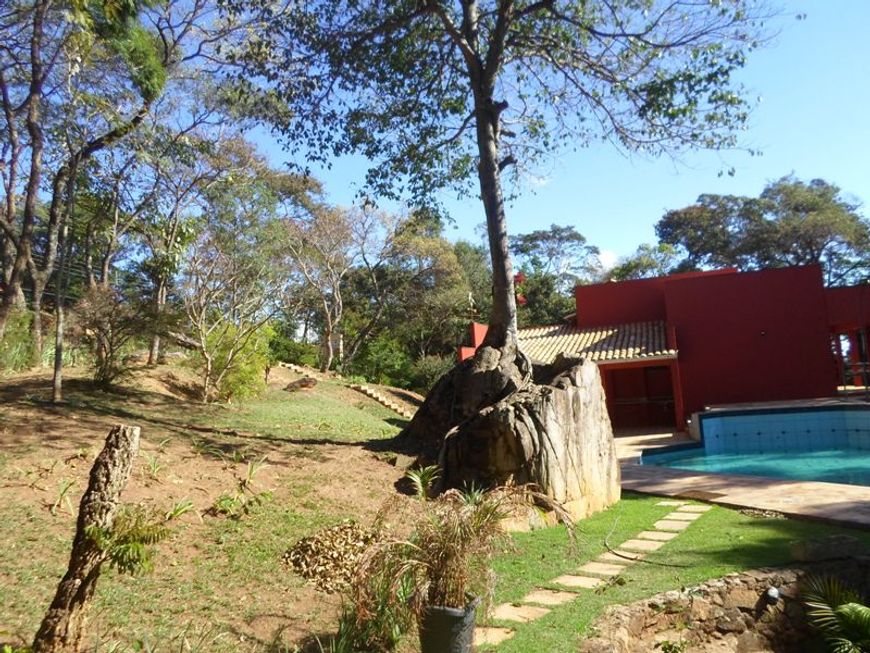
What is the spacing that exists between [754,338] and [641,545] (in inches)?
533

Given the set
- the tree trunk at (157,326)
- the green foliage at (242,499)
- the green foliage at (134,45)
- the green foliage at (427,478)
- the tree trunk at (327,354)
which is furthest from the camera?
the tree trunk at (327,354)

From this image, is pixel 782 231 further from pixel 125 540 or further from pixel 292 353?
pixel 125 540

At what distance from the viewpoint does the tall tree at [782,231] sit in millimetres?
30797

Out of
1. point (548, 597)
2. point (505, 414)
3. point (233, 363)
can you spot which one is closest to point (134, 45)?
point (233, 363)

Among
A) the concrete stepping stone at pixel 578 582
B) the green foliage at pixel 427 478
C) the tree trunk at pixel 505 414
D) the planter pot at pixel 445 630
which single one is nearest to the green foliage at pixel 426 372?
the tree trunk at pixel 505 414

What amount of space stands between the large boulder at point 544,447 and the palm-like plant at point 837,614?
2.47m

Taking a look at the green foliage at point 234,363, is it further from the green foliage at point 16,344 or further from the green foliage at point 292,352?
the green foliage at point 292,352

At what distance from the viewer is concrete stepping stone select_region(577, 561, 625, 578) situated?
16.1 ft

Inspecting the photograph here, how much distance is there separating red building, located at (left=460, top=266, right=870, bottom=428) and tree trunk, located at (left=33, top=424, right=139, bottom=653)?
15312 mm

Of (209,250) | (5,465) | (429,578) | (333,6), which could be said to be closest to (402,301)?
(209,250)

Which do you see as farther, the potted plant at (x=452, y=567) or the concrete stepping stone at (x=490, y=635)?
the concrete stepping stone at (x=490, y=635)

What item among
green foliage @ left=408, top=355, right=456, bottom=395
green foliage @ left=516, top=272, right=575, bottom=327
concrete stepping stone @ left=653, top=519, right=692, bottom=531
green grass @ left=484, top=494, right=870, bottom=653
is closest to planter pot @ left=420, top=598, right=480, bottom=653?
green grass @ left=484, top=494, right=870, bottom=653

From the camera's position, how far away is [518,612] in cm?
407

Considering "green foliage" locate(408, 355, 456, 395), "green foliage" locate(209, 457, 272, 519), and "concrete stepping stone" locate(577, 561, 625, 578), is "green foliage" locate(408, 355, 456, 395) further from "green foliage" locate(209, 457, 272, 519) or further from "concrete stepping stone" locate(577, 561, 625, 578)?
"concrete stepping stone" locate(577, 561, 625, 578)
